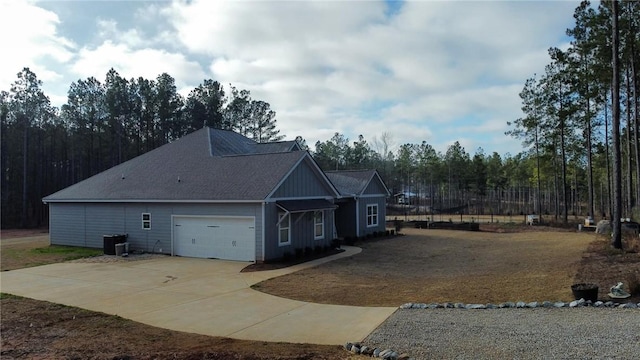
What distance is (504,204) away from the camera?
53219mm

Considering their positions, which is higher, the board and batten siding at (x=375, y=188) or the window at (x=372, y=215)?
the board and batten siding at (x=375, y=188)

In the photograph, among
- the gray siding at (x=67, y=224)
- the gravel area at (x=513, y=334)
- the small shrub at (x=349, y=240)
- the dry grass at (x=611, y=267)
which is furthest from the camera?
the small shrub at (x=349, y=240)

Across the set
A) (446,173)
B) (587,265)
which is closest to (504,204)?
(446,173)

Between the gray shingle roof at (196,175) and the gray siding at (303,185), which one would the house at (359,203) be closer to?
the gray siding at (303,185)

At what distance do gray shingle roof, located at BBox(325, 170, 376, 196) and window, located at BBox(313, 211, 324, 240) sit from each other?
16.2ft

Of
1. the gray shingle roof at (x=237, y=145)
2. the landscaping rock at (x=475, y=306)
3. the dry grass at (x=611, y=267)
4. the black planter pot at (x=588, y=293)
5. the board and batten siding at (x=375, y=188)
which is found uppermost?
the gray shingle roof at (x=237, y=145)

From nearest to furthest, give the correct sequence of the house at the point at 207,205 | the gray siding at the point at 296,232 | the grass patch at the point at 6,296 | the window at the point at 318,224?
1. the grass patch at the point at 6,296
2. the gray siding at the point at 296,232
3. the house at the point at 207,205
4. the window at the point at 318,224

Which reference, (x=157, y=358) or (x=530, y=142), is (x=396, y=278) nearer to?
(x=157, y=358)

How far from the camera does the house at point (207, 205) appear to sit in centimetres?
1738

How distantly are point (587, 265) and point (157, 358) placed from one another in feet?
41.7

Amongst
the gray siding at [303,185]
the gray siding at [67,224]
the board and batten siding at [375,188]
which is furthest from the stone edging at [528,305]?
the gray siding at [67,224]

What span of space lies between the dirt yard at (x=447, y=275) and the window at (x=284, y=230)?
7.76 ft

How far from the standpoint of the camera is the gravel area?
20.0ft

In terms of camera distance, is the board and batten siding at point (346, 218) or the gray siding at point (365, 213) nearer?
the board and batten siding at point (346, 218)
